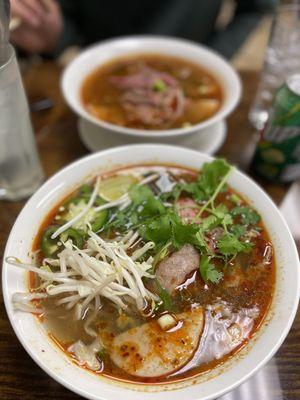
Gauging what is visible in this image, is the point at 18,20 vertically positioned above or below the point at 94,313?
above

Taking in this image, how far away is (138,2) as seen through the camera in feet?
9.95

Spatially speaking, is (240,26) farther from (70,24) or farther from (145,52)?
(70,24)

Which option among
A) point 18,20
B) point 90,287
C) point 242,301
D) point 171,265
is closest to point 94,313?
point 90,287

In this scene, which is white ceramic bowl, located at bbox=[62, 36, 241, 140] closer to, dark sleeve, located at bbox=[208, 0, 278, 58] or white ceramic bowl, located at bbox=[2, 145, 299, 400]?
white ceramic bowl, located at bbox=[2, 145, 299, 400]

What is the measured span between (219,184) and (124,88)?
1023mm

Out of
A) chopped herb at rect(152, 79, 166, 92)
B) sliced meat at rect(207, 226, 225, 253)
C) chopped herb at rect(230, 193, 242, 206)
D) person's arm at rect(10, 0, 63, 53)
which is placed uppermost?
person's arm at rect(10, 0, 63, 53)

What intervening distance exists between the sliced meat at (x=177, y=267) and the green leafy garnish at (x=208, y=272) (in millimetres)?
34

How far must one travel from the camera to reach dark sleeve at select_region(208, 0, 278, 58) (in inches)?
116

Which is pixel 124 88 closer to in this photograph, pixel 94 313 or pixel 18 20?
pixel 18 20

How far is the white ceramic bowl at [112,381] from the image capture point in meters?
1.08

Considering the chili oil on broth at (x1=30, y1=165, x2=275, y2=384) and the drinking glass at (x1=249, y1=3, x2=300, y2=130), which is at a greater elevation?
the drinking glass at (x1=249, y1=3, x2=300, y2=130)

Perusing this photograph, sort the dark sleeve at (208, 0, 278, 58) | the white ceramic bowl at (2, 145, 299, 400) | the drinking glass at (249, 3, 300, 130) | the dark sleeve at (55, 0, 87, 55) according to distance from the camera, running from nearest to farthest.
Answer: the white ceramic bowl at (2, 145, 299, 400)
the drinking glass at (249, 3, 300, 130)
the dark sleeve at (208, 0, 278, 58)
the dark sleeve at (55, 0, 87, 55)

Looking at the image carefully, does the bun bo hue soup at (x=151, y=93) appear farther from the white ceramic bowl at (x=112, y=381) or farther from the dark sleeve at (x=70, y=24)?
the dark sleeve at (x=70, y=24)

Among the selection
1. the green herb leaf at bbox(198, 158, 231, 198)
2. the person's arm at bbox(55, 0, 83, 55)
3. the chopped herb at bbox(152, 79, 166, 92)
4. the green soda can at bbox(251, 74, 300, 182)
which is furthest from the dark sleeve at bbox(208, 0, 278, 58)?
the green herb leaf at bbox(198, 158, 231, 198)
